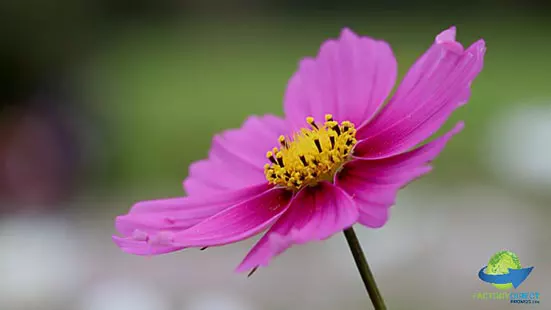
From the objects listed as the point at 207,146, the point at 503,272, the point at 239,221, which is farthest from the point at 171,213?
the point at 207,146

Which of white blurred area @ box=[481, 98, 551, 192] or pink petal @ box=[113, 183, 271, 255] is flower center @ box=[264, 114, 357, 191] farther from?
white blurred area @ box=[481, 98, 551, 192]

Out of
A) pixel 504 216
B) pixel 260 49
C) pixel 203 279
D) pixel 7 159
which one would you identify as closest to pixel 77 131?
pixel 7 159

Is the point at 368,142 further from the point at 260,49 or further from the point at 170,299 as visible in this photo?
the point at 260,49

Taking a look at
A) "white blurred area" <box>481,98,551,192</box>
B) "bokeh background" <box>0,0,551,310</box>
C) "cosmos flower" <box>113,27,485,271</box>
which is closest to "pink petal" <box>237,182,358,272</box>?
"cosmos flower" <box>113,27,485,271</box>

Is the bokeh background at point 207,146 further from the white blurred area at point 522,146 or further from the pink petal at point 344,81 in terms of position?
the pink petal at point 344,81

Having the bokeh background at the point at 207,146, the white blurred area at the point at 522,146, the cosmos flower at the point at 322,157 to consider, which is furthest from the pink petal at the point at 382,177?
the white blurred area at the point at 522,146

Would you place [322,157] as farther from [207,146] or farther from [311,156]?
[207,146]
